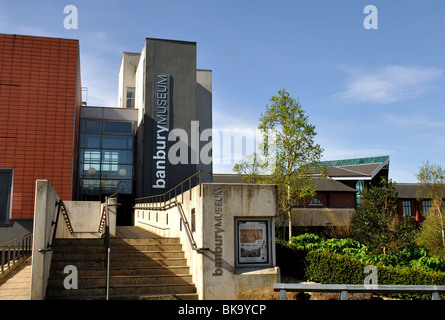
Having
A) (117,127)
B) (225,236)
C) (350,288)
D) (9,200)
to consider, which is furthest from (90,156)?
(350,288)

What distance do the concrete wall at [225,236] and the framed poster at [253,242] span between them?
3.7 inches

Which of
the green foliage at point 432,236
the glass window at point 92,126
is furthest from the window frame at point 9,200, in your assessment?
the green foliage at point 432,236

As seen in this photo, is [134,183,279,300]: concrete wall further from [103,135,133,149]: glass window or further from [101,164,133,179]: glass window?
[103,135,133,149]: glass window

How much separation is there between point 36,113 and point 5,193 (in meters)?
5.02

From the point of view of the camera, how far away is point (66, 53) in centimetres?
2556

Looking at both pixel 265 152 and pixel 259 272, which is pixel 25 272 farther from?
pixel 265 152

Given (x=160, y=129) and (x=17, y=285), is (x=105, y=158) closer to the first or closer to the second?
(x=160, y=129)

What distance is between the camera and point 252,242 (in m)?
11.0

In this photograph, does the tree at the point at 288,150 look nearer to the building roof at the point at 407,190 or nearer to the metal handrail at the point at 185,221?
the metal handrail at the point at 185,221

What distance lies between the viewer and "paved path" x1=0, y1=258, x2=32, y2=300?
9828mm

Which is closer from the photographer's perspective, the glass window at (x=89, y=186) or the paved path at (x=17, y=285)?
the paved path at (x=17, y=285)

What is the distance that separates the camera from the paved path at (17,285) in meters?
9.83
